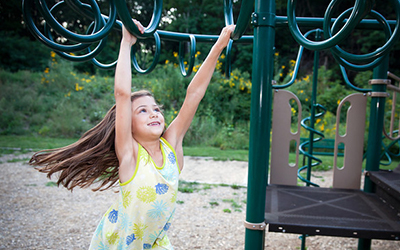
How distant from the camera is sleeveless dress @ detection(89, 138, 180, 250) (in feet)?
4.33

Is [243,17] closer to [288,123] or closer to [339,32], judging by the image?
[339,32]

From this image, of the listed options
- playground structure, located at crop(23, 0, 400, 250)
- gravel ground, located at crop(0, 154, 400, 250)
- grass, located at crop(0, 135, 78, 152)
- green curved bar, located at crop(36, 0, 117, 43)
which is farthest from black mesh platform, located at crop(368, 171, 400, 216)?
grass, located at crop(0, 135, 78, 152)

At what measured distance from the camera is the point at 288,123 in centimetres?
252

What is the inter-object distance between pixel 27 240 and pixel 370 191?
289 cm

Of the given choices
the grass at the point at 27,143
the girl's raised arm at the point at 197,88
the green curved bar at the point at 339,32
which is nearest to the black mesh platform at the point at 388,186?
the green curved bar at the point at 339,32

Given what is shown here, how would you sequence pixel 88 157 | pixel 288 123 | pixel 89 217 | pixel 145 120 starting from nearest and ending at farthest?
pixel 145 120 < pixel 88 157 < pixel 288 123 < pixel 89 217

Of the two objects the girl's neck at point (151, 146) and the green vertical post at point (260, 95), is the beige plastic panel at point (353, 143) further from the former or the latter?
the girl's neck at point (151, 146)

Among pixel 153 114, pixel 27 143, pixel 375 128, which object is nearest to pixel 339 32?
pixel 153 114

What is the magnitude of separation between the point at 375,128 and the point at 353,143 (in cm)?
19

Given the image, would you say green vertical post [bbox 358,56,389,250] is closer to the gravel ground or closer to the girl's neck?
the gravel ground

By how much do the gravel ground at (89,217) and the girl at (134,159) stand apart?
5.38 feet

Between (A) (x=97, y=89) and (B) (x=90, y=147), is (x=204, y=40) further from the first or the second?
(A) (x=97, y=89)

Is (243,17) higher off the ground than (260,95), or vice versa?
(243,17)

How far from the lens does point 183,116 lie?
61.2 inches
